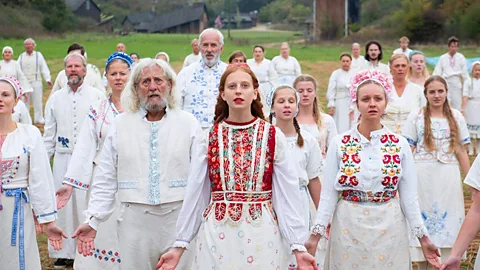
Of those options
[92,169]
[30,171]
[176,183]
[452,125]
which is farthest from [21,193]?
[452,125]

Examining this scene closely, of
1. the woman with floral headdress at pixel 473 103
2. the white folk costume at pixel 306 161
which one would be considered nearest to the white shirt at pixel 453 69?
the woman with floral headdress at pixel 473 103

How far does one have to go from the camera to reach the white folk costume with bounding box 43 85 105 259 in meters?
8.26

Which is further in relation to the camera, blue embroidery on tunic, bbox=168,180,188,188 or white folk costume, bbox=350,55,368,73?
white folk costume, bbox=350,55,368,73

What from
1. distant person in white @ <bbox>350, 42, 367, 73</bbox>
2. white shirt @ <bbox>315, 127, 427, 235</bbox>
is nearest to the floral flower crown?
white shirt @ <bbox>315, 127, 427, 235</bbox>

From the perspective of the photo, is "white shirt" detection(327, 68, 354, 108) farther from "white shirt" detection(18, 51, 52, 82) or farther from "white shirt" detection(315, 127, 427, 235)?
"white shirt" detection(315, 127, 427, 235)

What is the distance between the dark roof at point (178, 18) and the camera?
88.3 metres

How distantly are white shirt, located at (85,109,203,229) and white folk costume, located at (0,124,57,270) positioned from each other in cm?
66

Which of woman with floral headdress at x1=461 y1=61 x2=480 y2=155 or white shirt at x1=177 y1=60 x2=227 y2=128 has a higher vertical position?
white shirt at x1=177 y1=60 x2=227 y2=128

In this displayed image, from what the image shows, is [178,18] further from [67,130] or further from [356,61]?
[67,130]

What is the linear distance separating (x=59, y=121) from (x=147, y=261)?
10.7 feet

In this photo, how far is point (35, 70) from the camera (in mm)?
20859

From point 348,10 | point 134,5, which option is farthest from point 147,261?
point 134,5

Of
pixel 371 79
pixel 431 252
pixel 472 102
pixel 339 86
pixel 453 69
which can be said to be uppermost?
pixel 371 79

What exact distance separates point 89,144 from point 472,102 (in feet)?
39.3
